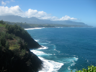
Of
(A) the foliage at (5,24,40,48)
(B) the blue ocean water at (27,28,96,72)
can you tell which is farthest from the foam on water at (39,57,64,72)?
(A) the foliage at (5,24,40,48)

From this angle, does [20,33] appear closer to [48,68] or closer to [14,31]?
[14,31]

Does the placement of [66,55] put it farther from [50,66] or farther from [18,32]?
[18,32]

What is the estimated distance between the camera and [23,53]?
23750 millimetres

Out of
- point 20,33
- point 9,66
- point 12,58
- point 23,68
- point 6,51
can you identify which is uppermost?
point 20,33

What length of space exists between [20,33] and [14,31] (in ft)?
10.0

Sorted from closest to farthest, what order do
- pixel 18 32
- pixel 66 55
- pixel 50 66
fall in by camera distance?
pixel 50 66 < pixel 66 55 < pixel 18 32

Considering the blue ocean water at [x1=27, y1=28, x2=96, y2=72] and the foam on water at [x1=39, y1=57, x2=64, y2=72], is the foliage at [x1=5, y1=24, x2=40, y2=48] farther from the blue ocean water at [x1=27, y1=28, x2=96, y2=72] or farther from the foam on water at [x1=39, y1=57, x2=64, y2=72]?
the foam on water at [x1=39, y1=57, x2=64, y2=72]

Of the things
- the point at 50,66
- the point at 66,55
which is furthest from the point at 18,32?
the point at 66,55

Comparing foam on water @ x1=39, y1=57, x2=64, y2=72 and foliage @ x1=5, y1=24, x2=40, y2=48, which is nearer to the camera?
foam on water @ x1=39, y1=57, x2=64, y2=72

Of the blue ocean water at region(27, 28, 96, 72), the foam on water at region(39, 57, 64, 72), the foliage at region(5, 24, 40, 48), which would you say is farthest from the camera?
the foliage at region(5, 24, 40, 48)

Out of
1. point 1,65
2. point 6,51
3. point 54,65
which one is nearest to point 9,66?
point 1,65

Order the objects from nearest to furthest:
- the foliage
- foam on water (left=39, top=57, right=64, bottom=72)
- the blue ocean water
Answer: foam on water (left=39, top=57, right=64, bottom=72) < the blue ocean water < the foliage

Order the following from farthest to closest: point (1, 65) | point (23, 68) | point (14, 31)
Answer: point (14, 31) < point (23, 68) < point (1, 65)

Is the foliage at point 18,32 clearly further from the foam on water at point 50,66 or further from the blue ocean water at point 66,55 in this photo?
the foam on water at point 50,66
